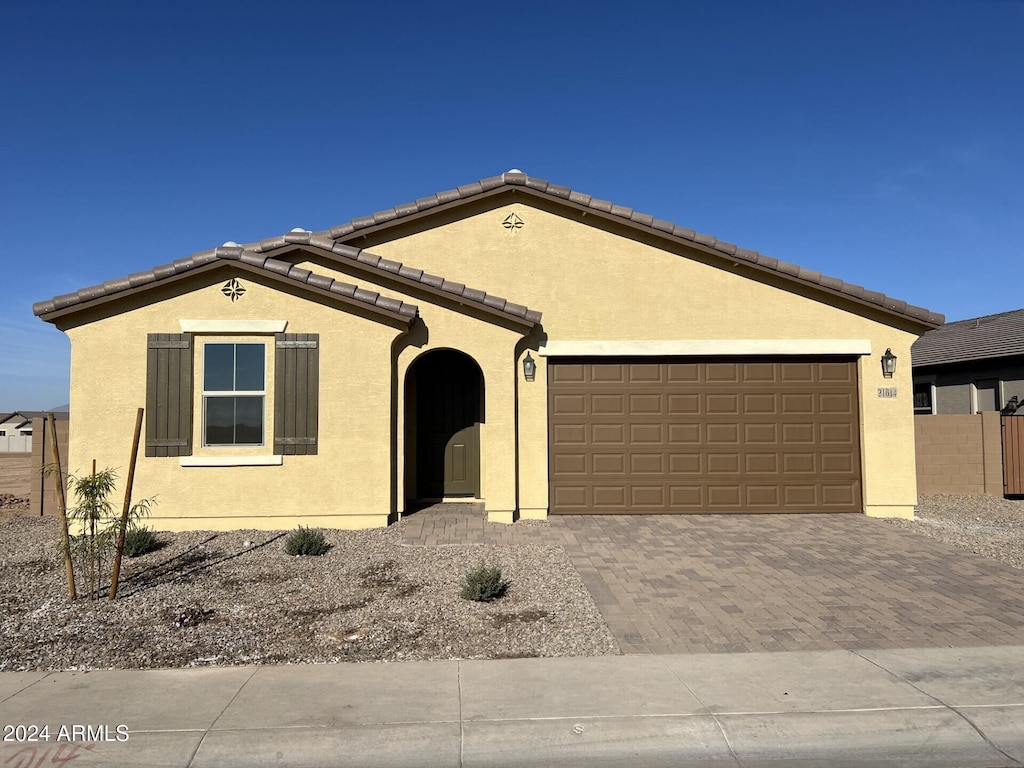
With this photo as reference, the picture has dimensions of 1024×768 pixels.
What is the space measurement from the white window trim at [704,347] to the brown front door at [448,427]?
1698 millimetres

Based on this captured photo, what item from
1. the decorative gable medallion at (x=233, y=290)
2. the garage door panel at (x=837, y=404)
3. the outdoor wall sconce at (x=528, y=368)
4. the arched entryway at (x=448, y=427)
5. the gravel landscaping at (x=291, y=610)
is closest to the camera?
the gravel landscaping at (x=291, y=610)

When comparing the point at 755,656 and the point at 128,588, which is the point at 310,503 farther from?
the point at 755,656

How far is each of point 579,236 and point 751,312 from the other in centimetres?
316

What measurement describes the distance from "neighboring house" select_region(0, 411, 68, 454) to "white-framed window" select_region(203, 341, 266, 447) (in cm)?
577

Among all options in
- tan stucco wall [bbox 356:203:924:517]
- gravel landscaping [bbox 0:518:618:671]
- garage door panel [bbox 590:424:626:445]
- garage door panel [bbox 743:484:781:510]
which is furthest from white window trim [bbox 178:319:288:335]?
garage door panel [bbox 743:484:781:510]

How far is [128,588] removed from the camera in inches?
253

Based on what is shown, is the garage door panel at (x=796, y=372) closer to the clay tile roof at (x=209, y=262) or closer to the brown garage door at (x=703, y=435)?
the brown garage door at (x=703, y=435)

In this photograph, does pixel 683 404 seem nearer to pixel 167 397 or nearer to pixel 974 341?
pixel 167 397

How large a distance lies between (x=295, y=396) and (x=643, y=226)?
617cm

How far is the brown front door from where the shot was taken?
1109 cm

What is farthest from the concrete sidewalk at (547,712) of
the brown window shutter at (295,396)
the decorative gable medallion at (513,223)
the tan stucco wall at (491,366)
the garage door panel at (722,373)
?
the decorative gable medallion at (513,223)

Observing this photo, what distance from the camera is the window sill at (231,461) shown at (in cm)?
880

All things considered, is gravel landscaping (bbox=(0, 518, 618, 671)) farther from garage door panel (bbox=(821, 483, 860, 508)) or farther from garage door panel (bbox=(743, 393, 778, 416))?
garage door panel (bbox=(821, 483, 860, 508))

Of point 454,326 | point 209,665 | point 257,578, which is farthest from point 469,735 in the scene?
point 454,326
